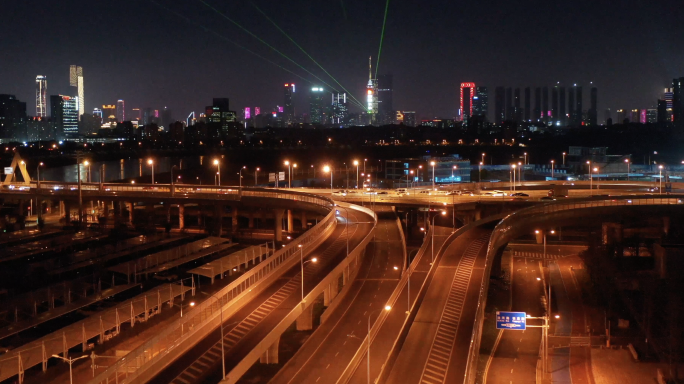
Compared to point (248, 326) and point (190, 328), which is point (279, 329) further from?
point (190, 328)

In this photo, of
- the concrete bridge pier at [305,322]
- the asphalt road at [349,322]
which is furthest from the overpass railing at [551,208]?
the concrete bridge pier at [305,322]

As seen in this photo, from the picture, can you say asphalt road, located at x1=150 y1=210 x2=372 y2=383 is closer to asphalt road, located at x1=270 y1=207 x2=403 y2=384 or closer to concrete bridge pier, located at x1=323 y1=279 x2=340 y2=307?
concrete bridge pier, located at x1=323 y1=279 x2=340 y2=307

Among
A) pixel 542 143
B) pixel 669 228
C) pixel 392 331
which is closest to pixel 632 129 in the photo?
pixel 542 143

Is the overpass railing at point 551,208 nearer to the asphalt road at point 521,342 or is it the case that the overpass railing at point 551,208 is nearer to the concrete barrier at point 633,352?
the asphalt road at point 521,342

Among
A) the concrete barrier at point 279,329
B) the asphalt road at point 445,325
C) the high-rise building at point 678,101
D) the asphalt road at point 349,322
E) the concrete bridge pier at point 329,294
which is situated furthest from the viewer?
the high-rise building at point 678,101

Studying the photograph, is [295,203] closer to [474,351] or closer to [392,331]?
[392,331]

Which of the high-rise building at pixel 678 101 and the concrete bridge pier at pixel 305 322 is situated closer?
the concrete bridge pier at pixel 305 322

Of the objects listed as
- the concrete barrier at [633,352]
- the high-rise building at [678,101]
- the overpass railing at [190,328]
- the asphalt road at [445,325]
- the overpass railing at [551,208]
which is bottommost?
the concrete barrier at [633,352]

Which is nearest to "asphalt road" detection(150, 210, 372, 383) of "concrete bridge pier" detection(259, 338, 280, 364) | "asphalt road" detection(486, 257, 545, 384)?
"concrete bridge pier" detection(259, 338, 280, 364)
